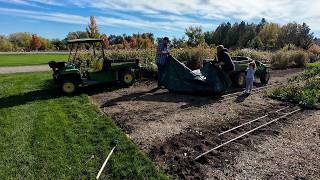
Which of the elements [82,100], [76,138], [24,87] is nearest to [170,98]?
[82,100]

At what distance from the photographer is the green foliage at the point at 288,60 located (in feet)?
79.8

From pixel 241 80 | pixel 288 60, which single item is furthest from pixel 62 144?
pixel 288 60

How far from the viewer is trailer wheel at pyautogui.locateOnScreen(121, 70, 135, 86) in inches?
522

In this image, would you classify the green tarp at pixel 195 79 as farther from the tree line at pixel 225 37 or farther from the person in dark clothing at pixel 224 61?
the tree line at pixel 225 37

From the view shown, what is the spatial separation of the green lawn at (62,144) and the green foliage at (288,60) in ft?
56.5

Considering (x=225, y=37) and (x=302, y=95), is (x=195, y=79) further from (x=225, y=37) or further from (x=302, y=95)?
(x=225, y=37)

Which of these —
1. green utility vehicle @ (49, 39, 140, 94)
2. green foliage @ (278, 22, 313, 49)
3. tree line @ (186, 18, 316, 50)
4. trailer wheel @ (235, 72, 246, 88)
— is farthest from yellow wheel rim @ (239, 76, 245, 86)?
green foliage @ (278, 22, 313, 49)

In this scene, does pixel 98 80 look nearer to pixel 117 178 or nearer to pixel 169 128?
pixel 169 128

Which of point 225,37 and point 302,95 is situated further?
point 225,37

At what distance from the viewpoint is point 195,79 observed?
12039 millimetres

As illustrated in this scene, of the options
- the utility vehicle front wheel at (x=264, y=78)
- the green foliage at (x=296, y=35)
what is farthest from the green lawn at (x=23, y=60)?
the green foliage at (x=296, y=35)

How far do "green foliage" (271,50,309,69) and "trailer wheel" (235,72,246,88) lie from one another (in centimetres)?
1112

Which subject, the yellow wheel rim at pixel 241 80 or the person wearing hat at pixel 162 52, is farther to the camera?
the yellow wheel rim at pixel 241 80

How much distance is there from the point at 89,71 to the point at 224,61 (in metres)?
Result: 4.72
